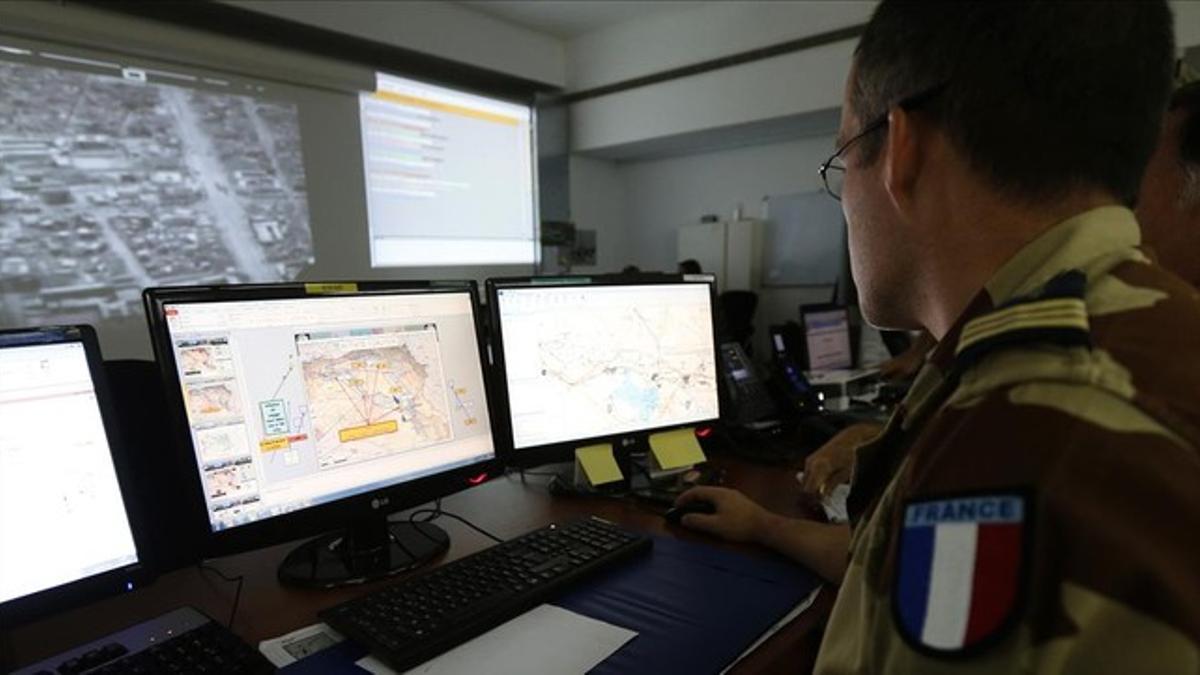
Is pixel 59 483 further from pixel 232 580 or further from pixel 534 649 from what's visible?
pixel 534 649

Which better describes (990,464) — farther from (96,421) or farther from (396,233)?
(396,233)

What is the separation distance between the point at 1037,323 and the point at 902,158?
26 centimetres

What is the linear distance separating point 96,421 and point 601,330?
32.1 inches

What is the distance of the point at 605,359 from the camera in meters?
1.28

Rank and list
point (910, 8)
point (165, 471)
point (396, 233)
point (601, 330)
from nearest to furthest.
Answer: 1. point (910, 8)
2. point (165, 471)
3. point (601, 330)
4. point (396, 233)

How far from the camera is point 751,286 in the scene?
4.71 metres

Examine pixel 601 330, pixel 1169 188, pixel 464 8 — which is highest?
pixel 464 8

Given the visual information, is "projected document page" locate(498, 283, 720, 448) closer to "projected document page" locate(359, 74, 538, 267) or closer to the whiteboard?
"projected document page" locate(359, 74, 538, 267)

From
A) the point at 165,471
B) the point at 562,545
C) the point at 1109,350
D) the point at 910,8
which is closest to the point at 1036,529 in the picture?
the point at 1109,350

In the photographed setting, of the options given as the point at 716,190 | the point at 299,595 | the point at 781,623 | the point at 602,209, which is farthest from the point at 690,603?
the point at 602,209

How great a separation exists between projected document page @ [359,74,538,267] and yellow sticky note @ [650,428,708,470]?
3007mm

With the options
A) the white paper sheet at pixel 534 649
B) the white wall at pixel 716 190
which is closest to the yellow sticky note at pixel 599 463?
the white paper sheet at pixel 534 649

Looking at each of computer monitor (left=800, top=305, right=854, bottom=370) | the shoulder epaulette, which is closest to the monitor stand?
the shoulder epaulette

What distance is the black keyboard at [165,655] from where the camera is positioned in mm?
677
